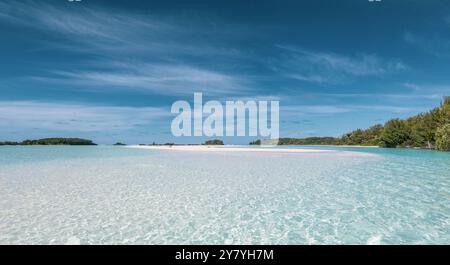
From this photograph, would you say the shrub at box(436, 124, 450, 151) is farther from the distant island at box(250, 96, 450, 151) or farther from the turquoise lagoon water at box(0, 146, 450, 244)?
the turquoise lagoon water at box(0, 146, 450, 244)

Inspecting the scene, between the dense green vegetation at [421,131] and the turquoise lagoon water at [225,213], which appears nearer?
the turquoise lagoon water at [225,213]

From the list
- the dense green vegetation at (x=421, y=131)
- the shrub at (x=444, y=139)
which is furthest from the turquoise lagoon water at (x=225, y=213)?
the dense green vegetation at (x=421, y=131)

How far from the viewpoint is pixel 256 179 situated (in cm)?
1086

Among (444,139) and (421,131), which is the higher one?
(421,131)

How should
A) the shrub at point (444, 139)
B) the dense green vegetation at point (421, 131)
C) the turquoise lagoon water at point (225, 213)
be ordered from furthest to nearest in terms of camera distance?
the dense green vegetation at point (421, 131) → the shrub at point (444, 139) → the turquoise lagoon water at point (225, 213)

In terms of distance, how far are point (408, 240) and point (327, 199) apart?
106 inches

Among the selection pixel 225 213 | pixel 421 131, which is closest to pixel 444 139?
pixel 421 131

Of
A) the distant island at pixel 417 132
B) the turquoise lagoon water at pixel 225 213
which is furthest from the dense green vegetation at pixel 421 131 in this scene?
the turquoise lagoon water at pixel 225 213

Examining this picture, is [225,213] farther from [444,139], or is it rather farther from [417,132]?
[417,132]

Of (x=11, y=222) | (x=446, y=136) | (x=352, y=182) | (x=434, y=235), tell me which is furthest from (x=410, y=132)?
(x=11, y=222)

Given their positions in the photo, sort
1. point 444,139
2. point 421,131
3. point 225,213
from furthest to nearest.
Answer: point 421,131 < point 444,139 < point 225,213

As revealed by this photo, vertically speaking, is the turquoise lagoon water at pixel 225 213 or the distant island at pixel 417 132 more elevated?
the distant island at pixel 417 132

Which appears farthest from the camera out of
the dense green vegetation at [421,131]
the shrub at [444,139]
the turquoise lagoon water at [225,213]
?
the dense green vegetation at [421,131]

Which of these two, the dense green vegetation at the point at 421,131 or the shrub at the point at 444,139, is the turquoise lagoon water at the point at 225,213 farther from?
the dense green vegetation at the point at 421,131
